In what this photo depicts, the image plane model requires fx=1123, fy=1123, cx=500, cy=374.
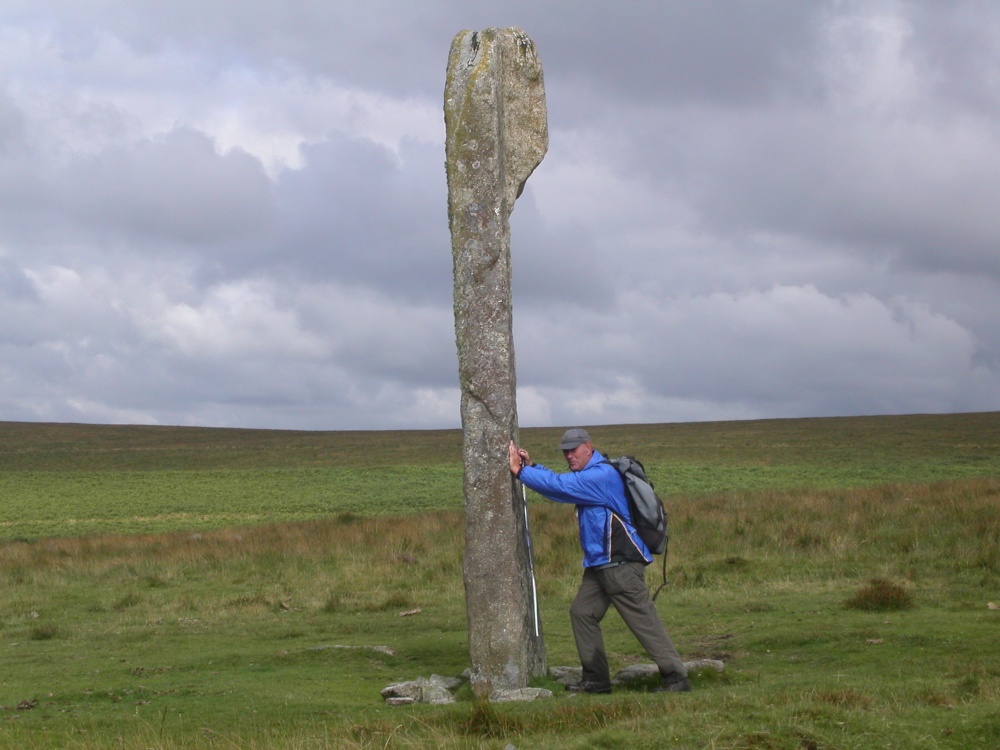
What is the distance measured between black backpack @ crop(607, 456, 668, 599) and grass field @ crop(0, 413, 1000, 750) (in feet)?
4.43

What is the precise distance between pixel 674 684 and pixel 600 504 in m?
1.71

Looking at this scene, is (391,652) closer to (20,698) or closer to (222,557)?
(20,698)

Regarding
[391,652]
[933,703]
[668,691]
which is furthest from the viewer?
[391,652]

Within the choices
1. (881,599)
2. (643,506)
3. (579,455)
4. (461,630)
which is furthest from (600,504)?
(881,599)

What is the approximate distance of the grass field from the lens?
7832 millimetres

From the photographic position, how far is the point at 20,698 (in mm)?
10883

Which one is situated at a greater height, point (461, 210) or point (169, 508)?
point (461, 210)

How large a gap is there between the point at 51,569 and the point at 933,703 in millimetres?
18220

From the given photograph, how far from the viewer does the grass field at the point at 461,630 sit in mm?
7832

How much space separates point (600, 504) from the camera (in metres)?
9.99

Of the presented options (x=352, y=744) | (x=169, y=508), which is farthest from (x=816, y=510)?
(x=169, y=508)

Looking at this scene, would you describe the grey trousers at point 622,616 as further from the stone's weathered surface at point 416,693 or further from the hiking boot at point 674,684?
the stone's weathered surface at point 416,693

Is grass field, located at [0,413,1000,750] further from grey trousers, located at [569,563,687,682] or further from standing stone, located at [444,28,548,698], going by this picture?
standing stone, located at [444,28,548,698]

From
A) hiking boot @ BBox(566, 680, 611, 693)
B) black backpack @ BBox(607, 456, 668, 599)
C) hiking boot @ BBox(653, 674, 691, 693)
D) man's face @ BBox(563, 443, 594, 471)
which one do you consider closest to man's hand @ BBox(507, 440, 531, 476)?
man's face @ BBox(563, 443, 594, 471)
